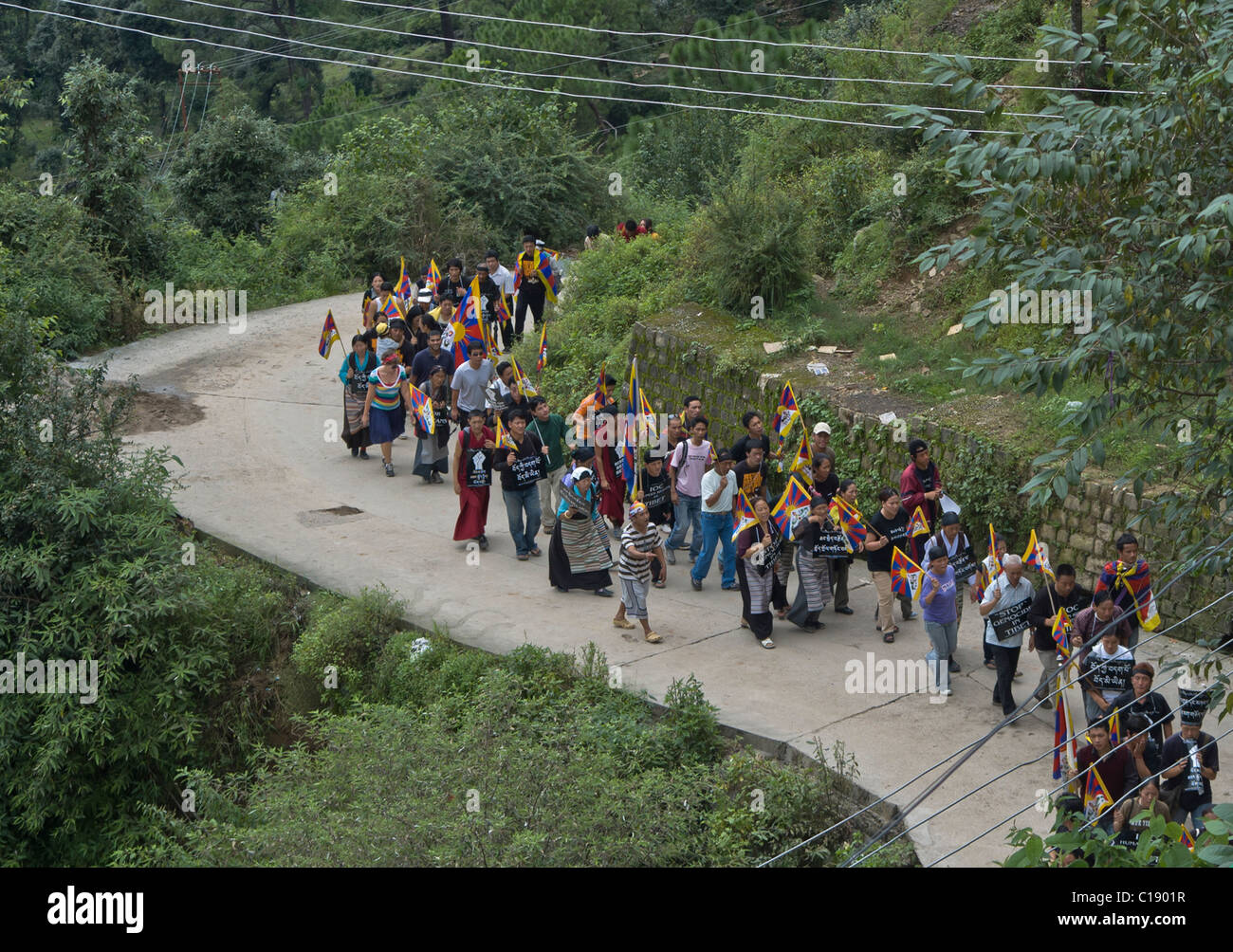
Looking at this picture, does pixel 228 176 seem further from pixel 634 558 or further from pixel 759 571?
pixel 759 571

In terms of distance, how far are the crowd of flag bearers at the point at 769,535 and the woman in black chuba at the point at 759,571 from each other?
2 cm

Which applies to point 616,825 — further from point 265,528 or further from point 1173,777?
point 265,528

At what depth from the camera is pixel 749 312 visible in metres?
15.8

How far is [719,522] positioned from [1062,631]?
11.4 ft

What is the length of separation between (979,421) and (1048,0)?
31.1ft

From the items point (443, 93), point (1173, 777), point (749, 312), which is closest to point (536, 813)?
point (1173, 777)

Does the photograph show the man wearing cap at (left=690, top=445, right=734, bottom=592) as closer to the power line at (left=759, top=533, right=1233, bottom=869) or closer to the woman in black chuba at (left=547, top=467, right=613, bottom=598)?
the woman in black chuba at (left=547, top=467, right=613, bottom=598)

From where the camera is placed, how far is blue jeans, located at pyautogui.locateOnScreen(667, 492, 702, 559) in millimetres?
12039

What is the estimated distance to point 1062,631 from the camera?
8922 mm

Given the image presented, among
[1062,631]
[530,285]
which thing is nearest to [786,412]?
[1062,631]

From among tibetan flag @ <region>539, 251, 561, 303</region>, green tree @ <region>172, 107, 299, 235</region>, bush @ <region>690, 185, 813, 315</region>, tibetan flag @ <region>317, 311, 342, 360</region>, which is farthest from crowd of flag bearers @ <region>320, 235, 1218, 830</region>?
green tree @ <region>172, 107, 299, 235</region>

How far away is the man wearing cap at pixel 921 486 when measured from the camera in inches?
426

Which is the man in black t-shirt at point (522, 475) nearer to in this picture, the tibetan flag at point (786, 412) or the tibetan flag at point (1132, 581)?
the tibetan flag at point (786, 412)

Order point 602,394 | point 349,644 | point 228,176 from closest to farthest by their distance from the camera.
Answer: point 349,644 < point 602,394 < point 228,176
